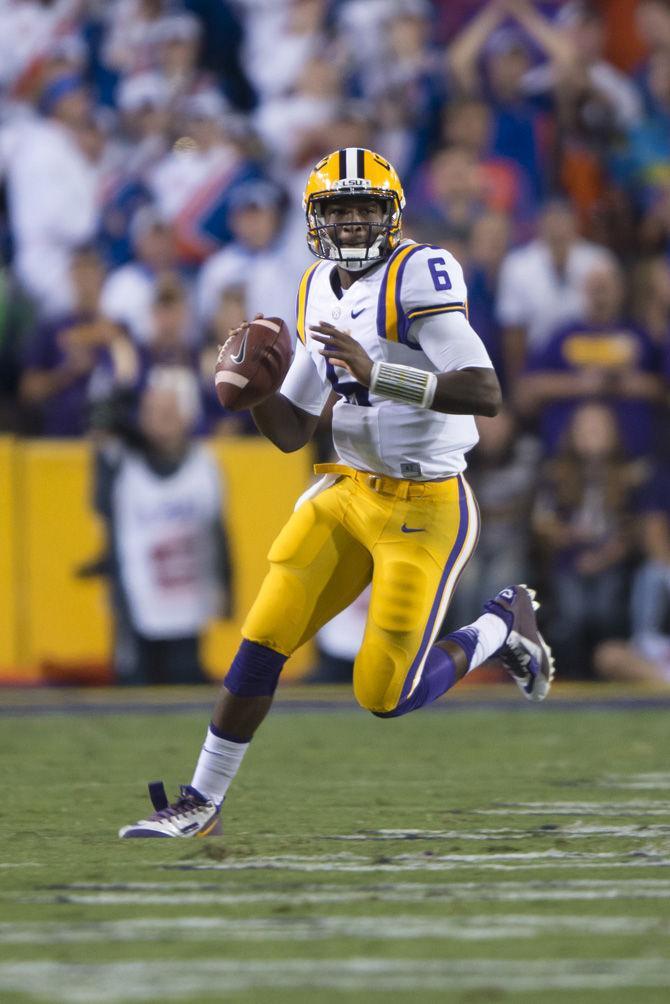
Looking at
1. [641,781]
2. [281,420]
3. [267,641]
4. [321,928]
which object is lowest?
[641,781]

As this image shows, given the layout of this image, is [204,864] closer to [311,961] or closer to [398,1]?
[311,961]

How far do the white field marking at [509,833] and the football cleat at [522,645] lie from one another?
2.37ft

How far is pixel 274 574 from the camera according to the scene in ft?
15.9

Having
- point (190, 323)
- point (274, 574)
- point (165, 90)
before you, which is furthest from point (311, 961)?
point (165, 90)

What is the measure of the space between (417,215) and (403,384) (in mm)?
5239

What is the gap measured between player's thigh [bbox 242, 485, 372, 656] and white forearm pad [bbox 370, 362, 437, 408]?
470 mm

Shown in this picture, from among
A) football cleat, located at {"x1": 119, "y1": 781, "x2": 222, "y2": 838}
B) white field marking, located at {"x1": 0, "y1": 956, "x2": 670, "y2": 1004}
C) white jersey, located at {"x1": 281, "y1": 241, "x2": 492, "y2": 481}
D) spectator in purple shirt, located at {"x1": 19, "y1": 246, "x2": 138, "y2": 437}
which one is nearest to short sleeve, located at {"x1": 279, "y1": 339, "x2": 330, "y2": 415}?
white jersey, located at {"x1": 281, "y1": 241, "x2": 492, "y2": 481}

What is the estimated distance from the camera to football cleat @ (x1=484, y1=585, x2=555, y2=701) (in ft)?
18.1

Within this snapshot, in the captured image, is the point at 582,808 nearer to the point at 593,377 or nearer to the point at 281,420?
the point at 281,420

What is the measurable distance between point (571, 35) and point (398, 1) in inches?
41.7

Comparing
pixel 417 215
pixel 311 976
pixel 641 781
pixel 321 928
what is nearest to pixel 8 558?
pixel 417 215

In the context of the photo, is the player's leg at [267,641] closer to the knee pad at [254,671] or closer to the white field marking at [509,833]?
the knee pad at [254,671]

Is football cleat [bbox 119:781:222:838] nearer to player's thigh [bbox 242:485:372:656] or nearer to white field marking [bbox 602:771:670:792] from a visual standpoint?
player's thigh [bbox 242:485:372:656]

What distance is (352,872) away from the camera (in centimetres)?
421
